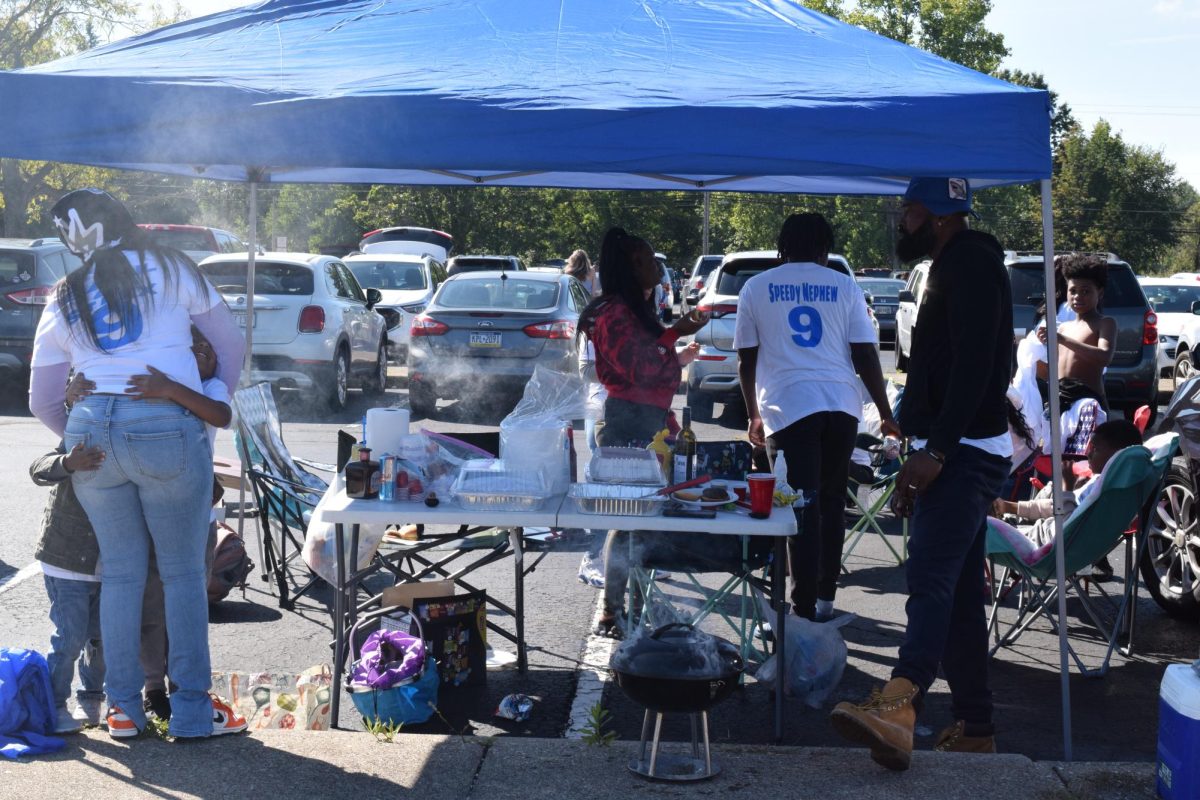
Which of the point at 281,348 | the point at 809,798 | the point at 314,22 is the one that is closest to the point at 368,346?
the point at 281,348

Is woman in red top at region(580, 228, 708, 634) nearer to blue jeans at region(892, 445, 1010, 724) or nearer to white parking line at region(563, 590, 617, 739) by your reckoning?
white parking line at region(563, 590, 617, 739)

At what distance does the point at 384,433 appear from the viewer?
15.5ft

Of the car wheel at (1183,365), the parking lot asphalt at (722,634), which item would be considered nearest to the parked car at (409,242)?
the car wheel at (1183,365)

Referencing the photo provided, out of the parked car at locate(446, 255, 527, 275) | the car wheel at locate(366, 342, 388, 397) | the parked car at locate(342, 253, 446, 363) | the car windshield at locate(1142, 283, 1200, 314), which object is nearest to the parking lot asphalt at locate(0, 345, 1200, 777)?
Result: the car wheel at locate(366, 342, 388, 397)

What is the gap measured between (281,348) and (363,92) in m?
9.12

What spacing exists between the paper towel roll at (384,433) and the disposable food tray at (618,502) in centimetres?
82

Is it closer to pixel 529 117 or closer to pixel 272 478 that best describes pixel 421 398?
pixel 272 478

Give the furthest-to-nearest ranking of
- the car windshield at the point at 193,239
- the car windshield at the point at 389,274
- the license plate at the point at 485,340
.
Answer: the car windshield at the point at 193,239 → the car windshield at the point at 389,274 → the license plate at the point at 485,340

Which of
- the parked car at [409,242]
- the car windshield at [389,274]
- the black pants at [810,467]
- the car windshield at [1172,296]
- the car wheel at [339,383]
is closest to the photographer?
the black pants at [810,467]

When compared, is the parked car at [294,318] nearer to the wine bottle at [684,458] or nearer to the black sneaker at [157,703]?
the wine bottle at [684,458]

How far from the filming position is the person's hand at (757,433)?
5535 mm

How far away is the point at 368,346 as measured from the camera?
14523 millimetres

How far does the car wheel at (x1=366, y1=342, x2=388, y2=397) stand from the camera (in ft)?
49.2

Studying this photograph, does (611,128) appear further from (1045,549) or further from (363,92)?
(1045,549)
